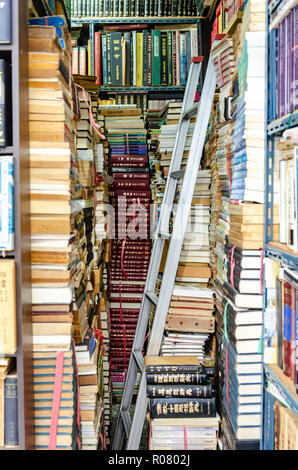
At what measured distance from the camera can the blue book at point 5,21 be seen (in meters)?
1.36

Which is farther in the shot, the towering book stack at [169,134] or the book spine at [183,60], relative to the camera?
the book spine at [183,60]

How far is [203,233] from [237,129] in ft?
3.24

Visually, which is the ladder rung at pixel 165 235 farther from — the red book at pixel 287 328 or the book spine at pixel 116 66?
the book spine at pixel 116 66

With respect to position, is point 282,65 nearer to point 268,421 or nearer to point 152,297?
point 268,421

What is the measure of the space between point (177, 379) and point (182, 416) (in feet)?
0.53

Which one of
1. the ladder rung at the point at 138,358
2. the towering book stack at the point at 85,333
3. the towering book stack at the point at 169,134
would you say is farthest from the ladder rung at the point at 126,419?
the towering book stack at the point at 169,134

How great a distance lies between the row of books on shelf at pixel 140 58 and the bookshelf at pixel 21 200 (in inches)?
90.7

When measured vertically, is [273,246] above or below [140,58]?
below

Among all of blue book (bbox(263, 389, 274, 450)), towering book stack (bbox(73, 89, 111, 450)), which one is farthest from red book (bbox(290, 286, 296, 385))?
towering book stack (bbox(73, 89, 111, 450))

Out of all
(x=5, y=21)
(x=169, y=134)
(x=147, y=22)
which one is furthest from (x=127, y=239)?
(x=5, y=21)

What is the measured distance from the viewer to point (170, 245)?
2.35m

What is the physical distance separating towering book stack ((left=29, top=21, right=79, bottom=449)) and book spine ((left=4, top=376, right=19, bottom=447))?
14cm
